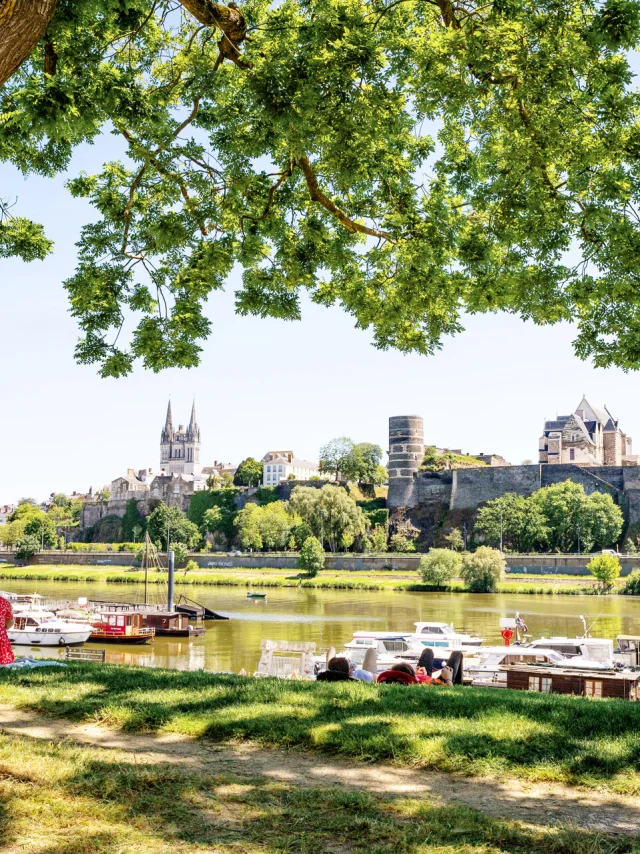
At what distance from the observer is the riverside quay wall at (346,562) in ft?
179

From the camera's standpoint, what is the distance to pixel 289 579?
182 feet

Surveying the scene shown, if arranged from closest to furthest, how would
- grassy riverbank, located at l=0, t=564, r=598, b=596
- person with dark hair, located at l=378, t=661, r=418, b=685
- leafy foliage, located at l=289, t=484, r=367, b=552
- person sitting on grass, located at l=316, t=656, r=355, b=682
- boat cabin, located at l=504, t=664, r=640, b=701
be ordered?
person sitting on grass, located at l=316, t=656, r=355, b=682 < person with dark hair, located at l=378, t=661, r=418, b=685 < boat cabin, located at l=504, t=664, r=640, b=701 < grassy riverbank, located at l=0, t=564, r=598, b=596 < leafy foliage, located at l=289, t=484, r=367, b=552

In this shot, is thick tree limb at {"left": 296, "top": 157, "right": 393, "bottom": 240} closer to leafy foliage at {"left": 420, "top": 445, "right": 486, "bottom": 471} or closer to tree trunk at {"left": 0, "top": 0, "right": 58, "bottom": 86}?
tree trunk at {"left": 0, "top": 0, "right": 58, "bottom": 86}

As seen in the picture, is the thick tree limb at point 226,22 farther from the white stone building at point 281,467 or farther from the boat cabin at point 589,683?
the white stone building at point 281,467

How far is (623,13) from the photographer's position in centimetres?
520

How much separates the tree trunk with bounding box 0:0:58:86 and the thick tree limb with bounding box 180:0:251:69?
7.54 feet

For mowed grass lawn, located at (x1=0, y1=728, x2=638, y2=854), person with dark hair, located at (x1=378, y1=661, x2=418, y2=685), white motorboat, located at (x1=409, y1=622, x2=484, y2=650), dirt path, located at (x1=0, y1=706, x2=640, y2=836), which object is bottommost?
white motorboat, located at (x1=409, y1=622, x2=484, y2=650)

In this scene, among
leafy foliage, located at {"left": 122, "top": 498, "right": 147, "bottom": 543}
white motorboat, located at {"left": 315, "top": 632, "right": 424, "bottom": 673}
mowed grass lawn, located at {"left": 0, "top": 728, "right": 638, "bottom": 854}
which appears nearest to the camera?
mowed grass lawn, located at {"left": 0, "top": 728, "right": 638, "bottom": 854}

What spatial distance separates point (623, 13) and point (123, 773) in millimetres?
5429

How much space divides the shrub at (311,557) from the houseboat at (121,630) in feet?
90.5

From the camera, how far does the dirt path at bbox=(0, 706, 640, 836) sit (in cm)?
398

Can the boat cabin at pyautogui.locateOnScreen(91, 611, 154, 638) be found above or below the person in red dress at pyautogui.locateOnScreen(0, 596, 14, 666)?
below

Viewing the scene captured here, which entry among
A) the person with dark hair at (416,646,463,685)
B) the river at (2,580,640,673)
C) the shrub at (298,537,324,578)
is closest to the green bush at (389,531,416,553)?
the shrub at (298,537,324,578)

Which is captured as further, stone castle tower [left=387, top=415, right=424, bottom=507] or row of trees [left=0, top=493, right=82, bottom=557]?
row of trees [left=0, top=493, right=82, bottom=557]
